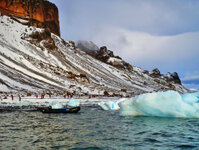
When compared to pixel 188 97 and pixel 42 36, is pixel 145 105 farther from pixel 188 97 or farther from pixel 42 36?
pixel 42 36

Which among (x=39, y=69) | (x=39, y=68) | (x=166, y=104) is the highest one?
(x=39, y=68)

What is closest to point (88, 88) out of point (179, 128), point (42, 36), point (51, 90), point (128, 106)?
point (51, 90)

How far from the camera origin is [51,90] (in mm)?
120938

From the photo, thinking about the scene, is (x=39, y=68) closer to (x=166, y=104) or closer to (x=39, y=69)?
(x=39, y=69)

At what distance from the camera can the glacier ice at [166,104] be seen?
26.2m

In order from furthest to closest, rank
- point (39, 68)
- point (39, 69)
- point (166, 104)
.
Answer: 1. point (39, 68)
2. point (39, 69)
3. point (166, 104)

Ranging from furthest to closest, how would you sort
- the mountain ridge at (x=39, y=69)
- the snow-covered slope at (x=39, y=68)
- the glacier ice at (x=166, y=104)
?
the snow-covered slope at (x=39, y=68) → the mountain ridge at (x=39, y=69) → the glacier ice at (x=166, y=104)

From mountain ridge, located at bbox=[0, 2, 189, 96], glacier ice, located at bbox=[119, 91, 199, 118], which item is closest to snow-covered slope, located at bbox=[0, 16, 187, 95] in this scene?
mountain ridge, located at bbox=[0, 2, 189, 96]

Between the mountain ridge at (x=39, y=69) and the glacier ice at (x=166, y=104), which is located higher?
the mountain ridge at (x=39, y=69)

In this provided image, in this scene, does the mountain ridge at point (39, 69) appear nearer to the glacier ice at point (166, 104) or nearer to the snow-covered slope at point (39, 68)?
the snow-covered slope at point (39, 68)

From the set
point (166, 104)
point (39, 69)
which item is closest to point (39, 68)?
point (39, 69)

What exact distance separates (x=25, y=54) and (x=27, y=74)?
28664 mm

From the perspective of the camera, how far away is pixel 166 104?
26766mm

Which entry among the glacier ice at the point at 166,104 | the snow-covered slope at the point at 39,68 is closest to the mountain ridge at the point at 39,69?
the snow-covered slope at the point at 39,68
